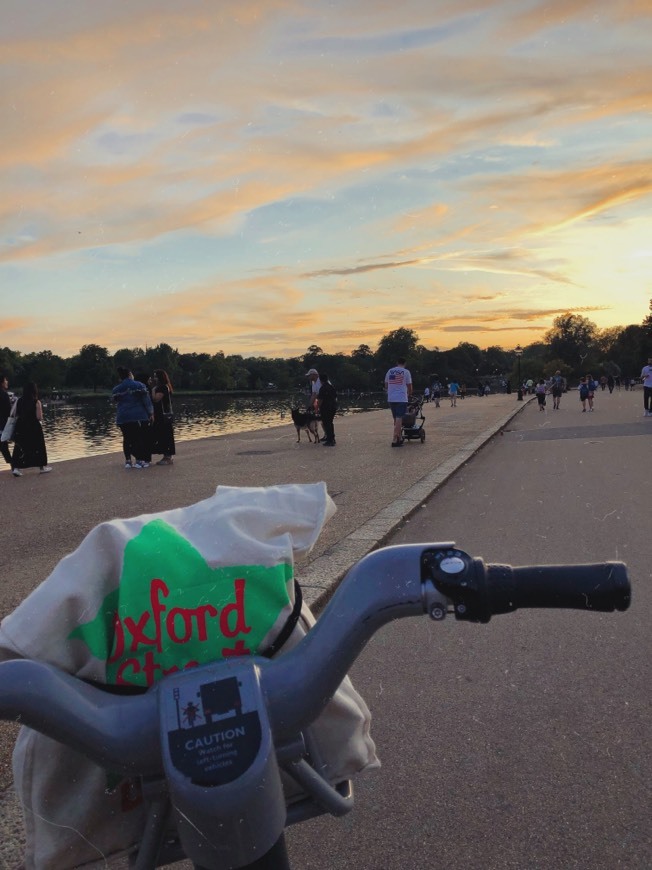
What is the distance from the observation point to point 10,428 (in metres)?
13.5

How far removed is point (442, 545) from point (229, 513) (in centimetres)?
37

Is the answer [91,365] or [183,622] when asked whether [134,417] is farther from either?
[91,365]

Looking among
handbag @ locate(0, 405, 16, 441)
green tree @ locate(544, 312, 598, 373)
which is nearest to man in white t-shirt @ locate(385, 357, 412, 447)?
handbag @ locate(0, 405, 16, 441)

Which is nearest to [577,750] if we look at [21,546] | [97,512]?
[21,546]

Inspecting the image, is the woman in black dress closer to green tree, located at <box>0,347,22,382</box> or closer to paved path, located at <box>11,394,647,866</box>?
paved path, located at <box>11,394,647,866</box>

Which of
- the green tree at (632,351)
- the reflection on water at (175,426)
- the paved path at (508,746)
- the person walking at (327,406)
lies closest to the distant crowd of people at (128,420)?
the reflection on water at (175,426)

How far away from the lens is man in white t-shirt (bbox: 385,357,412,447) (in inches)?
611

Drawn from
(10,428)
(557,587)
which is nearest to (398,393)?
(10,428)

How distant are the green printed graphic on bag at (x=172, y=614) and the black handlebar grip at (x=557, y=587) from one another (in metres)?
0.37

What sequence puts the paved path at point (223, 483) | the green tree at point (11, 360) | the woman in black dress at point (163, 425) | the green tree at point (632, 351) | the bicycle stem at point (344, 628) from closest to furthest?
the bicycle stem at point (344, 628)
the paved path at point (223, 483)
the woman in black dress at point (163, 425)
the green tree at point (11, 360)
the green tree at point (632, 351)

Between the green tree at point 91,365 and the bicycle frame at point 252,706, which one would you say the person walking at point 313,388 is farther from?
the bicycle frame at point 252,706

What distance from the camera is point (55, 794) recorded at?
1269 mm

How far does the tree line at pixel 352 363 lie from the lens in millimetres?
26961

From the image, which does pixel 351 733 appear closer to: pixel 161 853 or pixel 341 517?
pixel 161 853
